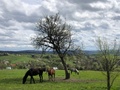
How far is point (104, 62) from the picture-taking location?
93.7 feet

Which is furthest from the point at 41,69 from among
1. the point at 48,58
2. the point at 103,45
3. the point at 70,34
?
the point at 48,58

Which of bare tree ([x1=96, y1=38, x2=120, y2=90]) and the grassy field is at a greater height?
bare tree ([x1=96, y1=38, x2=120, y2=90])

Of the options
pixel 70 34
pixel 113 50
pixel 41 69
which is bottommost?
pixel 41 69

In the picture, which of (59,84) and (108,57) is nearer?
(108,57)

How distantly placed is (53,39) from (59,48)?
7.28 ft

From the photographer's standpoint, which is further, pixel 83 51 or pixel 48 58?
pixel 48 58

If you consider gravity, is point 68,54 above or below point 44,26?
below

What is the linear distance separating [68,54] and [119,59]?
90.0 ft

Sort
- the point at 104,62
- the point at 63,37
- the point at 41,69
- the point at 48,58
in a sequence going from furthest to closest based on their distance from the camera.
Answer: the point at 48,58
the point at 63,37
the point at 41,69
the point at 104,62

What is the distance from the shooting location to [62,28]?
180 ft

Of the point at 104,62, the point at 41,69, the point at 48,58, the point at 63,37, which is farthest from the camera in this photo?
the point at 48,58

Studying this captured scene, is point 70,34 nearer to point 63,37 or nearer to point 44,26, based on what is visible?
point 63,37

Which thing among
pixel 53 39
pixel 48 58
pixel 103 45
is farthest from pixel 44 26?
pixel 48 58

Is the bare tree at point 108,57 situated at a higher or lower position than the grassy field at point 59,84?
higher
